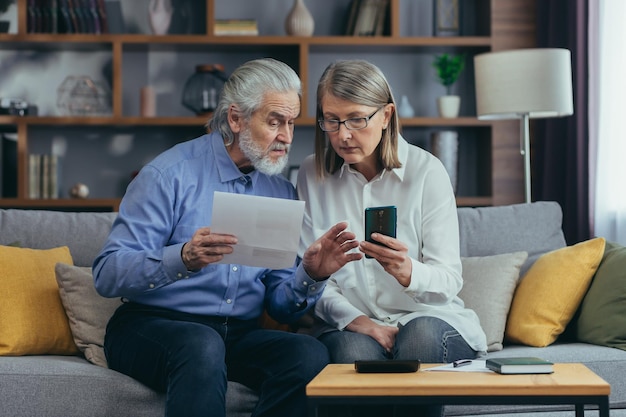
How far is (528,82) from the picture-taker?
390 cm

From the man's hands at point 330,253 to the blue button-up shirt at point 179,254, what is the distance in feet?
0.17

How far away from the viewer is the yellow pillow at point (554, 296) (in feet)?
8.80

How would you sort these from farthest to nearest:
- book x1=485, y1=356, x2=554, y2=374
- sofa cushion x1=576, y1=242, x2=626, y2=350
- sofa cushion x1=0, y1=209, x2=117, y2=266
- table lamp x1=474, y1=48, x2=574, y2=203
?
table lamp x1=474, y1=48, x2=574, y2=203 < sofa cushion x1=0, y1=209, x2=117, y2=266 < sofa cushion x1=576, y1=242, x2=626, y2=350 < book x1=485, y1=356, x2=554, y2=374

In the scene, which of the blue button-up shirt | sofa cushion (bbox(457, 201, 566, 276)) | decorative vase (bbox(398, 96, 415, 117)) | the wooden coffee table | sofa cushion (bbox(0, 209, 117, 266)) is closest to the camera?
the wooden coffee table

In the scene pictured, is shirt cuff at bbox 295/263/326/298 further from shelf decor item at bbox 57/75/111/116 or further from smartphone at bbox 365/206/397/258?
shelf decor item at bbox 57/75/111/116

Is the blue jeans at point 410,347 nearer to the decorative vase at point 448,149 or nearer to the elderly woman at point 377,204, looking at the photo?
the elderly woman at point 377,204

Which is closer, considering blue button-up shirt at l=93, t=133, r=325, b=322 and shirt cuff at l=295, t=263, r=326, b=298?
blue button-up shirt at l=93, t=133, r=325, b=322

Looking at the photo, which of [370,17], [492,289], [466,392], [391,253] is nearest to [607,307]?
[492,289]

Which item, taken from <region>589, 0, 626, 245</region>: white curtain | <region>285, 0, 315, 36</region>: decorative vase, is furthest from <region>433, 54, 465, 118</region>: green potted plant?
<region>589, 0, 626, 245</region>: white curtain

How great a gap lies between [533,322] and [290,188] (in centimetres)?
82

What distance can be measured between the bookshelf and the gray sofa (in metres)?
1.86

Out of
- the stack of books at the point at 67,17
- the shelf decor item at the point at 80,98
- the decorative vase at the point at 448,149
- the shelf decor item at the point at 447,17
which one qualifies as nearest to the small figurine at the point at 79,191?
the shelf decor item at the point at 80,98

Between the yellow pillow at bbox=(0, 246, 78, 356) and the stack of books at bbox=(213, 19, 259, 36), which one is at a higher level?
the stack of books at bbox=(213, 19, 259, 36)

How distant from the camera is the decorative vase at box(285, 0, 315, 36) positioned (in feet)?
15.8
